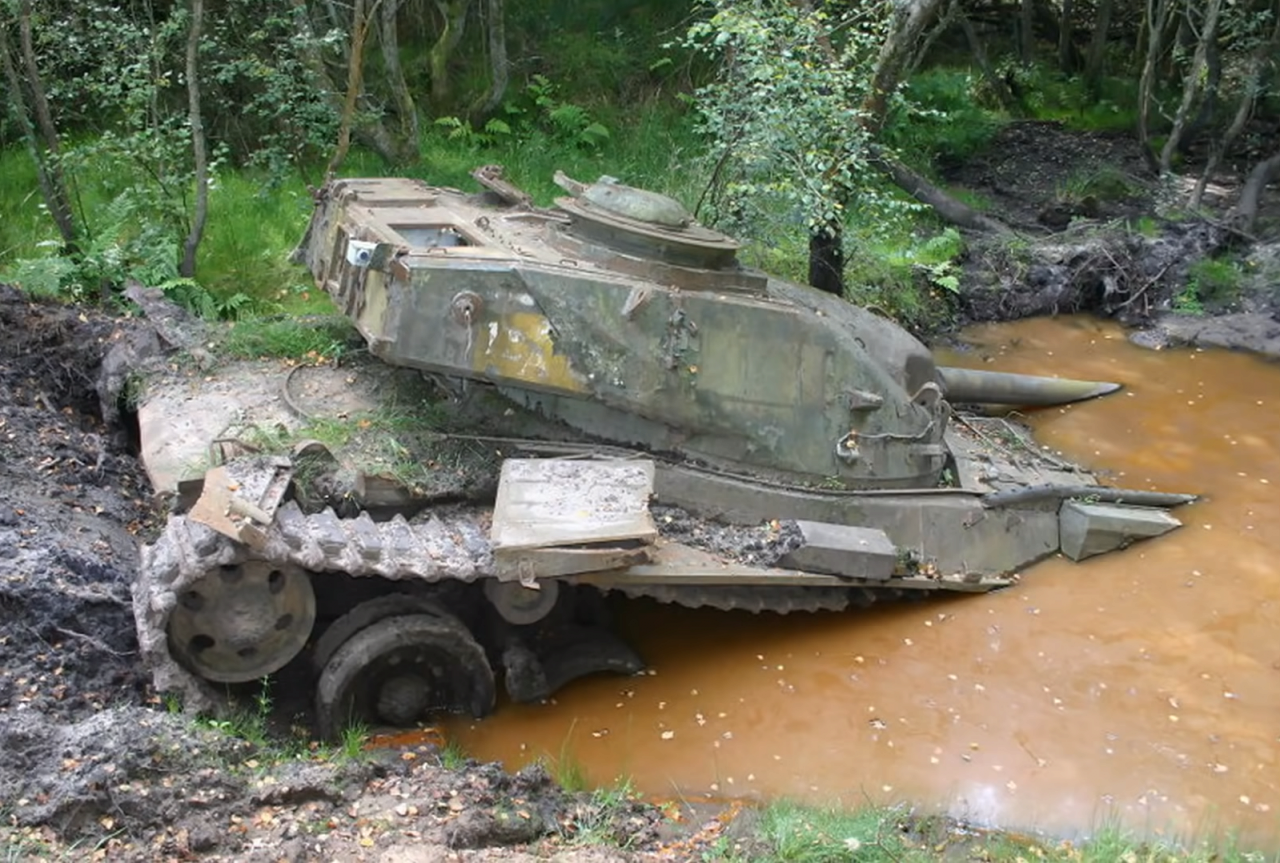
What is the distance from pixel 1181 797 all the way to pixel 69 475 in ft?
22.5

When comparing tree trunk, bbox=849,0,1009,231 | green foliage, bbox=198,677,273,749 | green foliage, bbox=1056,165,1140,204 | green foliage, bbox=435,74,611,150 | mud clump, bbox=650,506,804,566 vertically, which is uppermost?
tree trunk, bbox=849,0,1009,231

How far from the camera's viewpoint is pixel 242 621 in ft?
21.0

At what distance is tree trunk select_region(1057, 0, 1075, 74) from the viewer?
74.5 feet

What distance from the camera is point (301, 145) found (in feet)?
45.2

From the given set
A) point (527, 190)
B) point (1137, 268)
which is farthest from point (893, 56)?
point (1137, 268)

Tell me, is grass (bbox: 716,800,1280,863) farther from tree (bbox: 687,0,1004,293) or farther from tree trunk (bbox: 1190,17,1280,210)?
tree trunk (bbox: 1190,17,1280,210)

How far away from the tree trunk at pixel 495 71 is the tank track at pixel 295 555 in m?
10.9

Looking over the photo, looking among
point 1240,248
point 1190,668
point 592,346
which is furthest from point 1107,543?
point 1240,248

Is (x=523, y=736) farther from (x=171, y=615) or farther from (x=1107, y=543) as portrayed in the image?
(x=1107, y=543)

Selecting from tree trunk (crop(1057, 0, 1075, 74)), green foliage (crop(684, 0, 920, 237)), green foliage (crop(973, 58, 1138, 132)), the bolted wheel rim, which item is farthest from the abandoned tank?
tree trunk (crop(1057, 0, 1075, 74))

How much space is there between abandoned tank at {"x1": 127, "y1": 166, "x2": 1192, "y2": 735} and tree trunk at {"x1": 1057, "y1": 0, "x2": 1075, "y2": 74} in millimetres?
16353

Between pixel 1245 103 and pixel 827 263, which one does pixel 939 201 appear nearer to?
pixel 1245 103

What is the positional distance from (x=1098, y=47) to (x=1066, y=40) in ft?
3.36

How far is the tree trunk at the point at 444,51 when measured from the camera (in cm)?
1691
